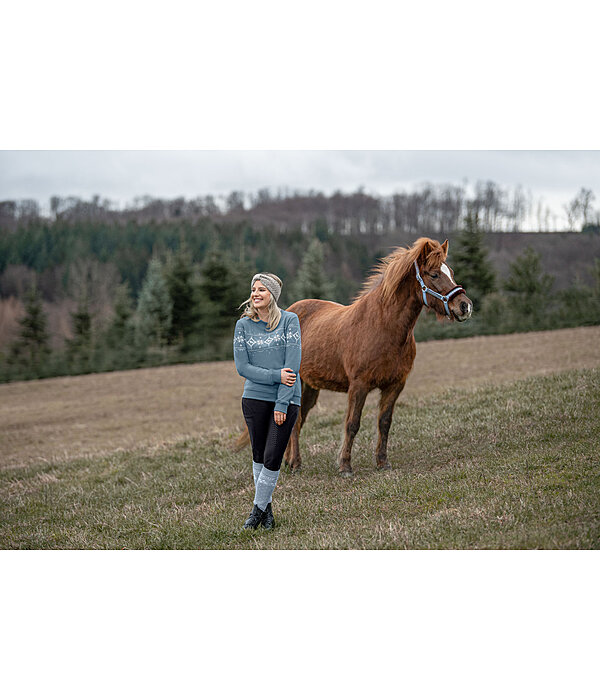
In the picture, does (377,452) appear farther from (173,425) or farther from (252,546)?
(173,425)

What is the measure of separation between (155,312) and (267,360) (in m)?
17.0

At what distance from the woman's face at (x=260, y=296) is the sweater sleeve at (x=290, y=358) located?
0.23 m

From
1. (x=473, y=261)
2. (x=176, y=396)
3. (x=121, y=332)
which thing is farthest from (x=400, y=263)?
(x=121, y=332)

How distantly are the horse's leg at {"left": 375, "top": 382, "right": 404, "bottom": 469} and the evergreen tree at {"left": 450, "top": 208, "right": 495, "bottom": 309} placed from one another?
4787 millimetres

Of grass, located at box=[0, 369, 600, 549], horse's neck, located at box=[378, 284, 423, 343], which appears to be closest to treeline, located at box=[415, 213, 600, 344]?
grass, located at box=[0, 369, 600, 549]

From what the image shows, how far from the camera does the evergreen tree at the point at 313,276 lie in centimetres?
1748

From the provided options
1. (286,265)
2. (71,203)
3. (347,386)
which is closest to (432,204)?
(347,386)

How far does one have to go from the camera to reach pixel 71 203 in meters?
20.3

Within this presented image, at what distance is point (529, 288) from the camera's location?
1009 centimetres

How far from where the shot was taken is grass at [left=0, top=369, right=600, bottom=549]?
4.15 metres

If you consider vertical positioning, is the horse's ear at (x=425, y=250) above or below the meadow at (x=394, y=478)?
above

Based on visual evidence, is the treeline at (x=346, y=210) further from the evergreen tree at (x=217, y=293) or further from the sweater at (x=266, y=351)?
the sweater at (x=266, y=351)

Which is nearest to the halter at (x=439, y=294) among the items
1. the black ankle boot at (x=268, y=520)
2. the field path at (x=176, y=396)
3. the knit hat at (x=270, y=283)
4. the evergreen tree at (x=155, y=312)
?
the knit hat at (x=270, y=283)

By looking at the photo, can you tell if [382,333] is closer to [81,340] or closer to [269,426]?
[269,426]
